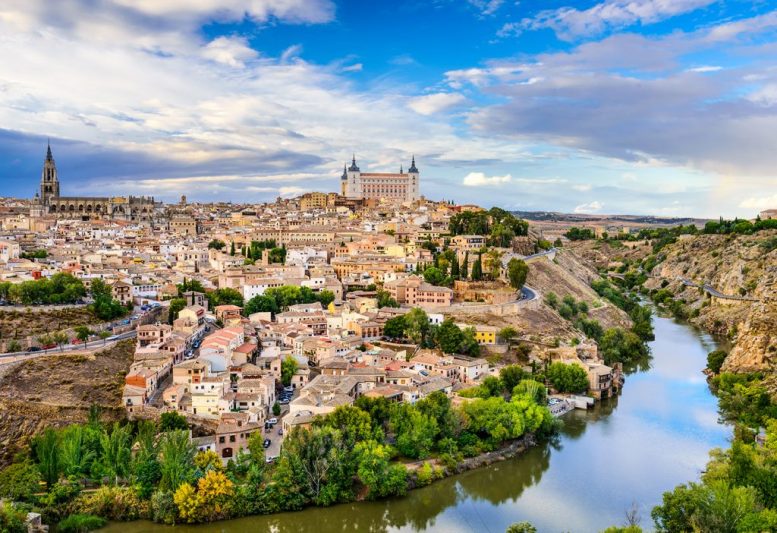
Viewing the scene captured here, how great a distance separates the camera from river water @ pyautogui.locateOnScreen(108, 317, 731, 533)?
13.3 m

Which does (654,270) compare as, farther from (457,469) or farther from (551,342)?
(457,469)

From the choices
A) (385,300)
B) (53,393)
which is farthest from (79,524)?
(385,300)

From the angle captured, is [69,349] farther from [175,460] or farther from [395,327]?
[395,327]

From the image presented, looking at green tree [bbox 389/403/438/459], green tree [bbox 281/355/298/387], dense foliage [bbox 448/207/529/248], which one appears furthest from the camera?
dense foliage [bbox 448/207/529/248]

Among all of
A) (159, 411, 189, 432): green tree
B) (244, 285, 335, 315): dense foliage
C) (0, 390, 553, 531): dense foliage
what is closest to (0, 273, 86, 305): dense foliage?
(244, 285, 335, 315): dense foliage

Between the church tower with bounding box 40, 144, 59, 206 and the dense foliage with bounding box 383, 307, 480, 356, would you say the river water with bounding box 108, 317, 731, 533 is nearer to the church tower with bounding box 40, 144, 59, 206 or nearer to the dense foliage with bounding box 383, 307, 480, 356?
the dense foliage with bounding box 383, 307, 480, 356

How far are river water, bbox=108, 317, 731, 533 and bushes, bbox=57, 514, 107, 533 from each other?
28cm

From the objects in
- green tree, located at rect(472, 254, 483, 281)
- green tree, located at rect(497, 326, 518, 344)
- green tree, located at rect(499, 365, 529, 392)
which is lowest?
green tree, located at rect(499, 365, 529, 392)

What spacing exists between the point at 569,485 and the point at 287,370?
8012mm

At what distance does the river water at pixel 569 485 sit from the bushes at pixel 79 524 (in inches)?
10.8

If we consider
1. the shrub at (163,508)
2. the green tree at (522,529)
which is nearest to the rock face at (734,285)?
the green tree at (522,529)

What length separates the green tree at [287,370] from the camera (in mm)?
19000

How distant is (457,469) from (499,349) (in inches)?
338

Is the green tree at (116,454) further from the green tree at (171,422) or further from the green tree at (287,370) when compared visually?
the green tree at (287,370)
